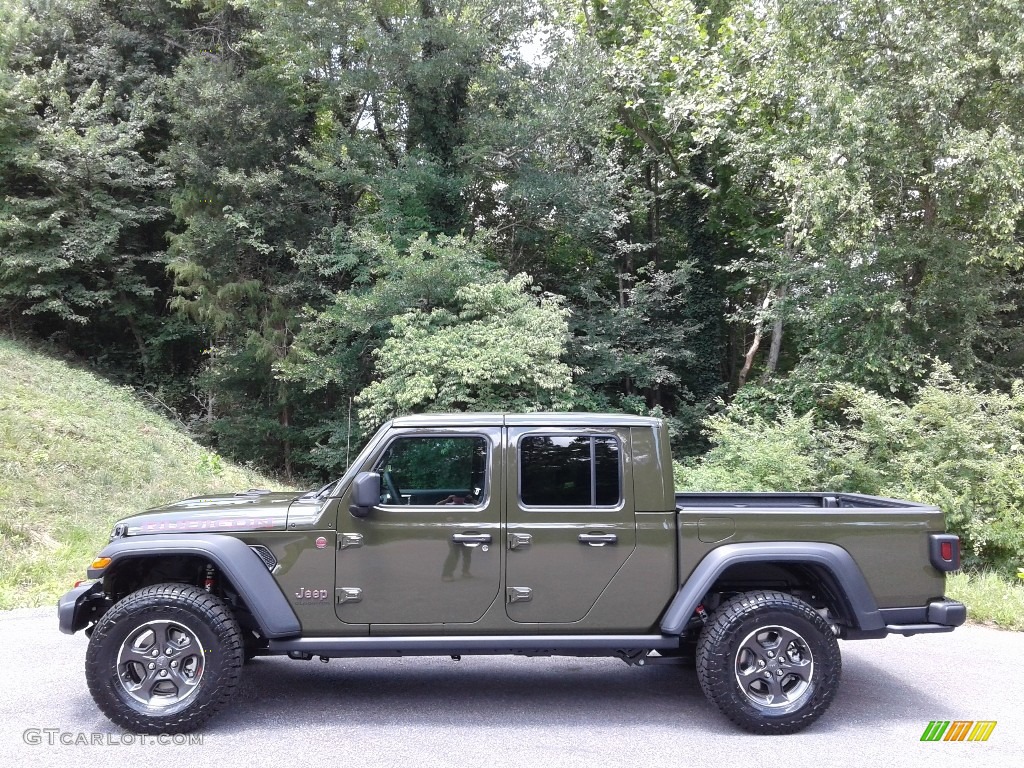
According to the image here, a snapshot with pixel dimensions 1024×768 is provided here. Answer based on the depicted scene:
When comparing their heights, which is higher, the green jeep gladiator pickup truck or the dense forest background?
the dense forest background

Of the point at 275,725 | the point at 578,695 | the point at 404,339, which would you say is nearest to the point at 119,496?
the point at 404,339

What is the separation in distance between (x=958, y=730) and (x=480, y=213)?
691 inches

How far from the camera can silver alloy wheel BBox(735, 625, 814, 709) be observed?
436 cm

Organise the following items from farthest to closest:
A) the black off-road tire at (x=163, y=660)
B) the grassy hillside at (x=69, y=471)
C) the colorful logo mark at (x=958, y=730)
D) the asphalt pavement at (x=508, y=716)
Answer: the grassy hillside at (x=69, y=471)
the colorful logo mark at (x=958, y=730)
the black off-road tire at (x=163, y=660)
the asphalt pavement at (x=508, y=716)

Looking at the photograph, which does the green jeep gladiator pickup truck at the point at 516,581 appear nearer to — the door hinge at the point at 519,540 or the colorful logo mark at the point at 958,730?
the door hinge at the point at 519,540

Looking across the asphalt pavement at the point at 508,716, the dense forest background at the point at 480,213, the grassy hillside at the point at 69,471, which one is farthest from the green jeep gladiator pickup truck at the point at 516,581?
the dense forest background at the point at 480,213

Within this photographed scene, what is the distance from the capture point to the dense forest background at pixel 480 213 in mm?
13109

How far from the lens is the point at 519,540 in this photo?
4449 millimetres

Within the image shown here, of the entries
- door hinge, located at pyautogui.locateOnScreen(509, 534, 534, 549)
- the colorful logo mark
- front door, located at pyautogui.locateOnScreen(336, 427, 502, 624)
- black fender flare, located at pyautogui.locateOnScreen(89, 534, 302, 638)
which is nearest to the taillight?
the colorful logo mark

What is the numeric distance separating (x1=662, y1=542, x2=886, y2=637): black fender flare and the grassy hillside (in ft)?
21.2

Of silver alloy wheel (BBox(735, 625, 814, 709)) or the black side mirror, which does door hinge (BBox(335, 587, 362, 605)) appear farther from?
silver alloy wheel (BBox(735, 625, 814, 709))

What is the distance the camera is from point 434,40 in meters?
18.0

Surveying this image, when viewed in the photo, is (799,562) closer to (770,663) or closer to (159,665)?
(770,663)

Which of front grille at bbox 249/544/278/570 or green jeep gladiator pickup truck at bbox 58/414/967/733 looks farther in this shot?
front grille at bbox 249/544/278/570
